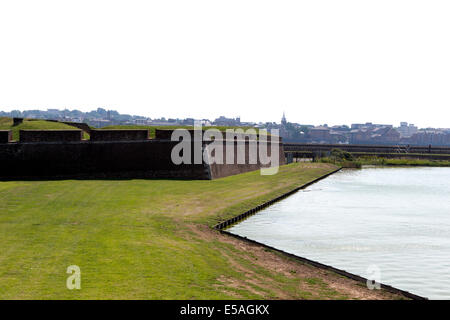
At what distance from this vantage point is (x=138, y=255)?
49.5 ft

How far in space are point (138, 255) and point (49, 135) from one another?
25.2m

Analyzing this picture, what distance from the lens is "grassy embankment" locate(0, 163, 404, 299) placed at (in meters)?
12.1

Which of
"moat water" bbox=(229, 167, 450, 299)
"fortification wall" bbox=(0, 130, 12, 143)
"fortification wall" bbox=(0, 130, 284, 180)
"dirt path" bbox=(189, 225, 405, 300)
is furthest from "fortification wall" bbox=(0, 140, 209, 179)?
"dirt path" bbox=(189, 225, 405, 300)

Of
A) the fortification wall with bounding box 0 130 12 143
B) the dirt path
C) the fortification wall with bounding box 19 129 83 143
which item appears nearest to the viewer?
the dirt path

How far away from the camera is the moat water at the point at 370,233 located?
17.3 m

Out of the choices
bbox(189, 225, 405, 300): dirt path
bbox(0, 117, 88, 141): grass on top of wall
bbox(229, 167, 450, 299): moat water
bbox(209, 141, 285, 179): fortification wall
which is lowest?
bbox(229, 167, 450, 299): moat water

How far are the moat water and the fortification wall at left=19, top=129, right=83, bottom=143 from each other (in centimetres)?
1575

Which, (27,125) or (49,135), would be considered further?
(27,125)

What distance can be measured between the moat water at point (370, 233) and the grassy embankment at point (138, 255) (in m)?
2.24

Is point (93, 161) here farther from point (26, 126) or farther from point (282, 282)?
point (282, 282)

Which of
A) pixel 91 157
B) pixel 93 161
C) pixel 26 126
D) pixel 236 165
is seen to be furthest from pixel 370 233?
pixel 26 126

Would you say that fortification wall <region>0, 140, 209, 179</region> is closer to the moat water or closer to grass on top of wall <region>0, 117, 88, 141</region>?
grass on top of wall <region>0, 117, 88, 141</region>

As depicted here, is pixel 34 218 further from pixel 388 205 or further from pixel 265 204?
pixel 388 205

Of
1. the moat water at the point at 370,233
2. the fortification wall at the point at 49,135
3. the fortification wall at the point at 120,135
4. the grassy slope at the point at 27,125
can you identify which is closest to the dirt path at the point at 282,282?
the moat water at the point at 370,233
